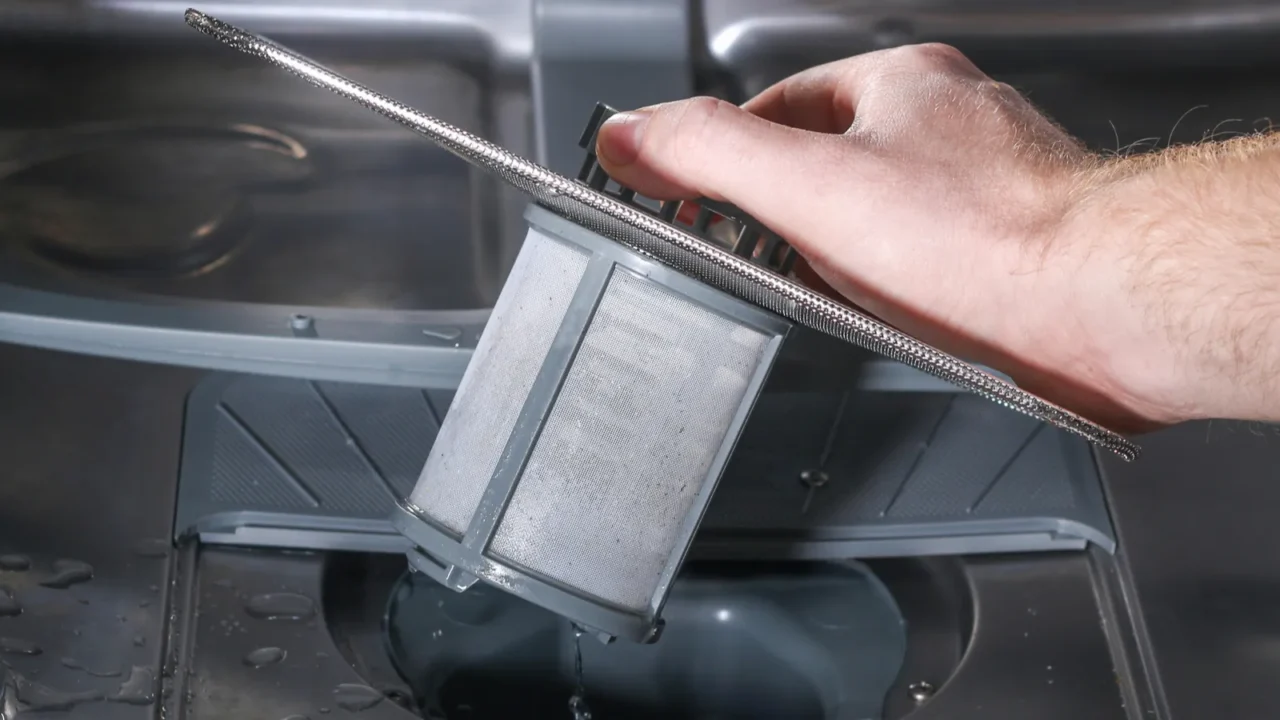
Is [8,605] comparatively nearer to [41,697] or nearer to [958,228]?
[41,697]

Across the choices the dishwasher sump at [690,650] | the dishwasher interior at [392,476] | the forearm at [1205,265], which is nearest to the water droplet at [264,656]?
the dishwasher interior at [392,476]

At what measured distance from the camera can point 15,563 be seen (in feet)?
3.01

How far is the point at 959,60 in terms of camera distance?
97 centimetres

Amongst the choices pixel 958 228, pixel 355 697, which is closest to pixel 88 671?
pixel 355 697

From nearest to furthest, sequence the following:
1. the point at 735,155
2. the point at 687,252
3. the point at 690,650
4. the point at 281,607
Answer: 1. the point at 687,252
2. the point at 735,155
3. the point at 281,607
4. the point at 690,650

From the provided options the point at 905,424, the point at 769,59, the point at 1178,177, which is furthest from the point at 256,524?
the point at 769,59

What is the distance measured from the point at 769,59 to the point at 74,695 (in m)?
0.95

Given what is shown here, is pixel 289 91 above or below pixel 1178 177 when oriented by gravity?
above

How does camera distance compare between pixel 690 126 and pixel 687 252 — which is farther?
pixel 690 126

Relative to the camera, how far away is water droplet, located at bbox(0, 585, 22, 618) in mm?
883

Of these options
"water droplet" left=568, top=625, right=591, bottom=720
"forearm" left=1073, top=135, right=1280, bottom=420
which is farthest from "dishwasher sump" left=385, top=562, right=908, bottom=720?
"forearm" left=1073, top=135, right=1280, bottom=420

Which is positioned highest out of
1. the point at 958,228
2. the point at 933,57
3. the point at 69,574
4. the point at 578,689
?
the point at 933,57

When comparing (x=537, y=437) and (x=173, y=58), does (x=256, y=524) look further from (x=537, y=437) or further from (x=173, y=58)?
(x=173, y=58)

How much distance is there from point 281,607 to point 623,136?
1.30 feet
